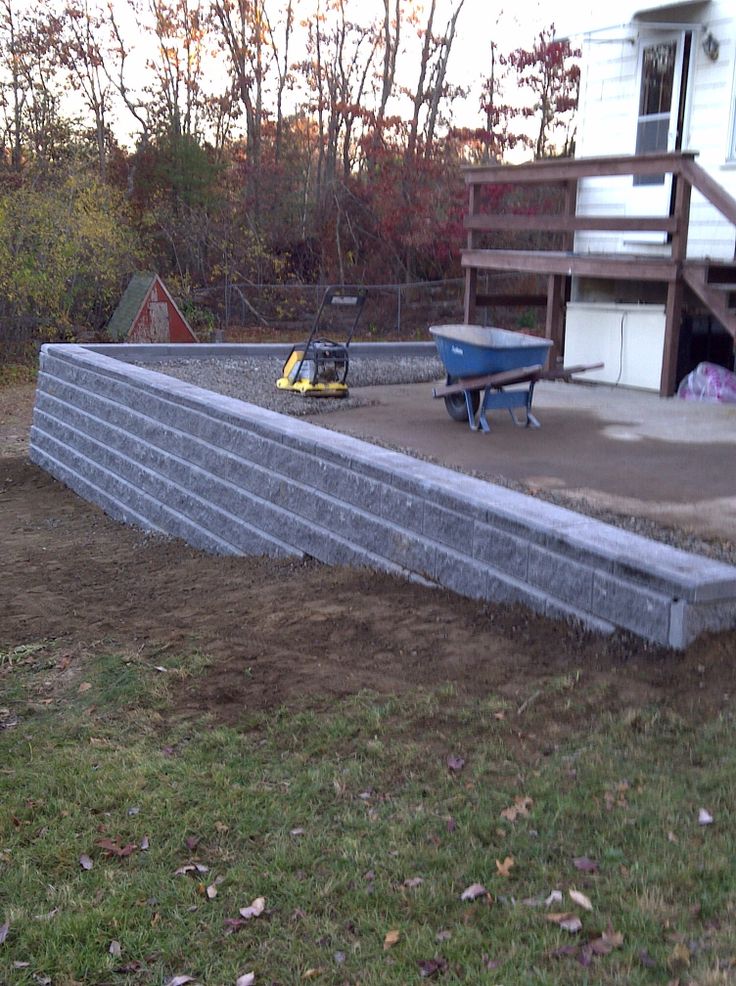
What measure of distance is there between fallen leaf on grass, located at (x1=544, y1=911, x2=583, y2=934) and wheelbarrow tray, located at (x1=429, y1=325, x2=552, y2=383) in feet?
20.1

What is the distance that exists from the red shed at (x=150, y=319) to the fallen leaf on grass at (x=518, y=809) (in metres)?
17.1

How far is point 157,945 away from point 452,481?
3494mm

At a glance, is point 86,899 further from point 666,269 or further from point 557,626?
point 666,269

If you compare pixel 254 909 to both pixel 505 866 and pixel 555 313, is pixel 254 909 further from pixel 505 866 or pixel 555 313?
pixel 555 313

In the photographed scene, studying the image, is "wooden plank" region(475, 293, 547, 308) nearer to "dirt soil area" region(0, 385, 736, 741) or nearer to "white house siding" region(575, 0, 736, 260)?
"white house siding" region(575, 0, 736, 260)

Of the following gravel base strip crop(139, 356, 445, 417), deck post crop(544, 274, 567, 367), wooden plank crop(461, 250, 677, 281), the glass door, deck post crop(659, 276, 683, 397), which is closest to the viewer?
gravel base strip crop(139, 356, 445, 417)

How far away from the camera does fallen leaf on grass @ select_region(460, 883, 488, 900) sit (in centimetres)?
324

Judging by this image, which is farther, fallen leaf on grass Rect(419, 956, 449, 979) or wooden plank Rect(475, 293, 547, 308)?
wooden plank Rect(475, 293, 547, 308)

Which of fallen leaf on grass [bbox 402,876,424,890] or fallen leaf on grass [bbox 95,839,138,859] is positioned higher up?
fallen leaf on grass [bbox 402,876,424,890]

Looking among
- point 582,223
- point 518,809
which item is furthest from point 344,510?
point 582,223

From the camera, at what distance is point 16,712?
509 centimetres

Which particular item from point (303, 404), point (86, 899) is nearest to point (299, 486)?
point (303, 404)

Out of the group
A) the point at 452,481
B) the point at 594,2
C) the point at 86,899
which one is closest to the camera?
the point at 86,899

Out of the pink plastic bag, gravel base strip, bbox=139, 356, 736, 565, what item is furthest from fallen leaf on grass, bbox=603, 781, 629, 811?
the pink plastic bag
